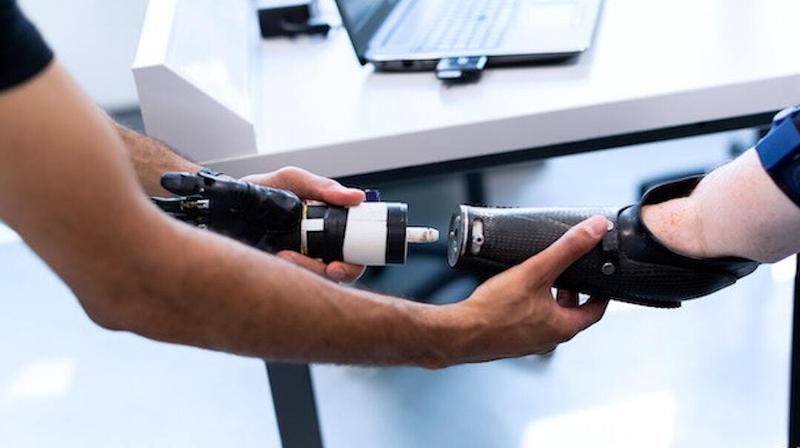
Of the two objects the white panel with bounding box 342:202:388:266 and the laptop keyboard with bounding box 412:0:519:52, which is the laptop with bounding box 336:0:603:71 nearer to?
the laptop keyboard with bounding box 412:0:519:52

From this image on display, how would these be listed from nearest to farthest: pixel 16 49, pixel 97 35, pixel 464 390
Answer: pixel 16 49, pixel 464 390, pixel 97 35

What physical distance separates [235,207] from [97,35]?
1.72m

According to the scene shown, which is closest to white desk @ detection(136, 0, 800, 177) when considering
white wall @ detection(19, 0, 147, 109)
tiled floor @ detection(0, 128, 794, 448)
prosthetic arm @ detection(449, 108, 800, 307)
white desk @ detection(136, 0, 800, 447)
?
white desk @ detection(136, 0, 800, 447)

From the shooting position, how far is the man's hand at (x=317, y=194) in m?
0.81

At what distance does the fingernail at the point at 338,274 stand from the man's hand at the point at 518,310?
0.11m

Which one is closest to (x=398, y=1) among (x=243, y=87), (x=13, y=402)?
(x=243, y=87)

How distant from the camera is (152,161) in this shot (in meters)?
0.90

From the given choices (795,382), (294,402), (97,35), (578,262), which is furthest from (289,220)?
(97,35)

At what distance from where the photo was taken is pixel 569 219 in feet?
2.80

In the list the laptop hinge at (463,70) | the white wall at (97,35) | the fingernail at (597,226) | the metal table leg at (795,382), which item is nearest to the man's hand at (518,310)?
the fingernail at (597,226)

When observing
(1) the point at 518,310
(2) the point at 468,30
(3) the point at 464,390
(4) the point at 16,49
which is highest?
(4) the point at 16,49

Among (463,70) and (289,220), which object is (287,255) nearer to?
(289,220)

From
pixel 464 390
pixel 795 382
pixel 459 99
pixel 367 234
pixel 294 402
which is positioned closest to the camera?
pixel 367 234

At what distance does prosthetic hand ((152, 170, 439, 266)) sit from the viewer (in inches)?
29.8
